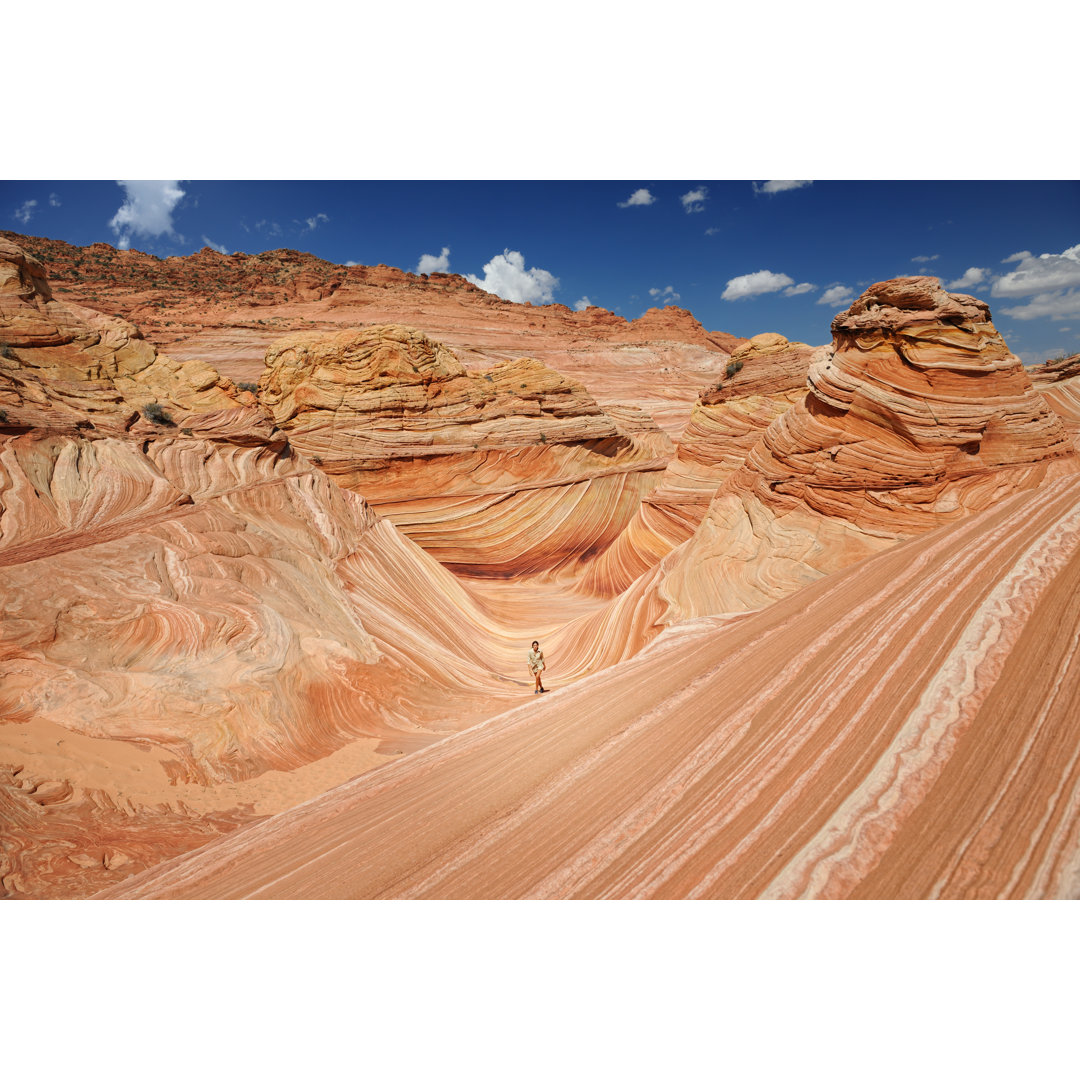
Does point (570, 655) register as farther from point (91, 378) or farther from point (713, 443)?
point (91, 378)

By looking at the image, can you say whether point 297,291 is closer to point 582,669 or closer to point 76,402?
point 76,402

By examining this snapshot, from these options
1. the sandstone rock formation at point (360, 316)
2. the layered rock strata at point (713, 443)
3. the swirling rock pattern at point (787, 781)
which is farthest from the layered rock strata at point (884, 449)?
the sandstone rock formation at point (360, 316)

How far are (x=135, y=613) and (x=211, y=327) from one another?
24.7 metres

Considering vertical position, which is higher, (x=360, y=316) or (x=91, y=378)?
(x=360, y=316)

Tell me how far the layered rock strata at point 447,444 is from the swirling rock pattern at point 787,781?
9.33m

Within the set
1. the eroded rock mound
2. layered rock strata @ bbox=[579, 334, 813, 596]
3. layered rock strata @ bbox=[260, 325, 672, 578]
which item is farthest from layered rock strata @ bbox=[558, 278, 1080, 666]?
the eroded rock mound

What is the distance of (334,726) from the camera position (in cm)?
530

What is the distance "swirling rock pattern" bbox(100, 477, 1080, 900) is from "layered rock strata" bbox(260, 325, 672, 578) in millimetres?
9333

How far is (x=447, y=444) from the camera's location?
1301 cm

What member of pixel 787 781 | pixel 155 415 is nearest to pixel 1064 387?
pixel 787 781

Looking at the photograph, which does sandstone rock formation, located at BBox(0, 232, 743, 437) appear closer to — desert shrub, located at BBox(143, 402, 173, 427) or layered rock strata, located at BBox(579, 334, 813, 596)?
layered rock strata, located at BBox(579, 334, 813, 596)

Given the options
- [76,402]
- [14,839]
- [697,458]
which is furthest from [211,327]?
[14,839]

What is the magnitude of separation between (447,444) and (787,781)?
11569 mm

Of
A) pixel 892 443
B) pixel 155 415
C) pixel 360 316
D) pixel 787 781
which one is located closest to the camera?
pixel 787 781
